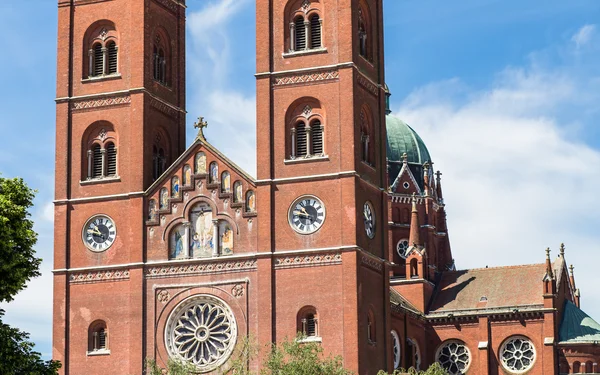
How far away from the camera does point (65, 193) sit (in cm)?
7306

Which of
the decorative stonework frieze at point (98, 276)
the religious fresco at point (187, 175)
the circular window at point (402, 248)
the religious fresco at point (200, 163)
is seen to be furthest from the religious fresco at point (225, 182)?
the circular window at point (402, 248)

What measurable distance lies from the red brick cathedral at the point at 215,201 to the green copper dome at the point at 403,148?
95.2ft

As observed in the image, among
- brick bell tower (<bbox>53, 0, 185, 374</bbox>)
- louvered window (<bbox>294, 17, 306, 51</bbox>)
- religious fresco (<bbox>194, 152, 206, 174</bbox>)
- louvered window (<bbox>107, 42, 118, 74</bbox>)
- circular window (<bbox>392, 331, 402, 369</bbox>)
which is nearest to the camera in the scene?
brick bell tower (<bbox>53, 0, 185, 374</bbox>)

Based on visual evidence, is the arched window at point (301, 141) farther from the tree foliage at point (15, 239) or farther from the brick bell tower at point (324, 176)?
the tree foliage at point (15, 239)

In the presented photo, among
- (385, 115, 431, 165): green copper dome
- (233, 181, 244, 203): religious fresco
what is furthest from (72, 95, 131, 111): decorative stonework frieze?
(385, 115, 431, 165): green copper dome

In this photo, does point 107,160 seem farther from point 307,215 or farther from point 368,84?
point 368,84

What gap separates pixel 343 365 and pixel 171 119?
58.7 feet

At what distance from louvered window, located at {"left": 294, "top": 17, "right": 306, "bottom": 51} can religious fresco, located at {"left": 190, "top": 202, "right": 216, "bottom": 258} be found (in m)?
9.31

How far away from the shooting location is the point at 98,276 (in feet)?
235

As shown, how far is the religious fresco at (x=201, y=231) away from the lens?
231ft

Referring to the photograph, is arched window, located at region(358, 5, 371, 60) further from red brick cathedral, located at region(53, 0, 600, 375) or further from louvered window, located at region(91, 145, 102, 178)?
louvered window, located at region(91, 145, 102, 178)

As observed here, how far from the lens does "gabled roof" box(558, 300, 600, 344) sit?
88438 millimetres

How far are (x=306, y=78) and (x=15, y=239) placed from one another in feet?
85.2

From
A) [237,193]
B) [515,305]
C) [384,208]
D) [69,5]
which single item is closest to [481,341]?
[515,305]
